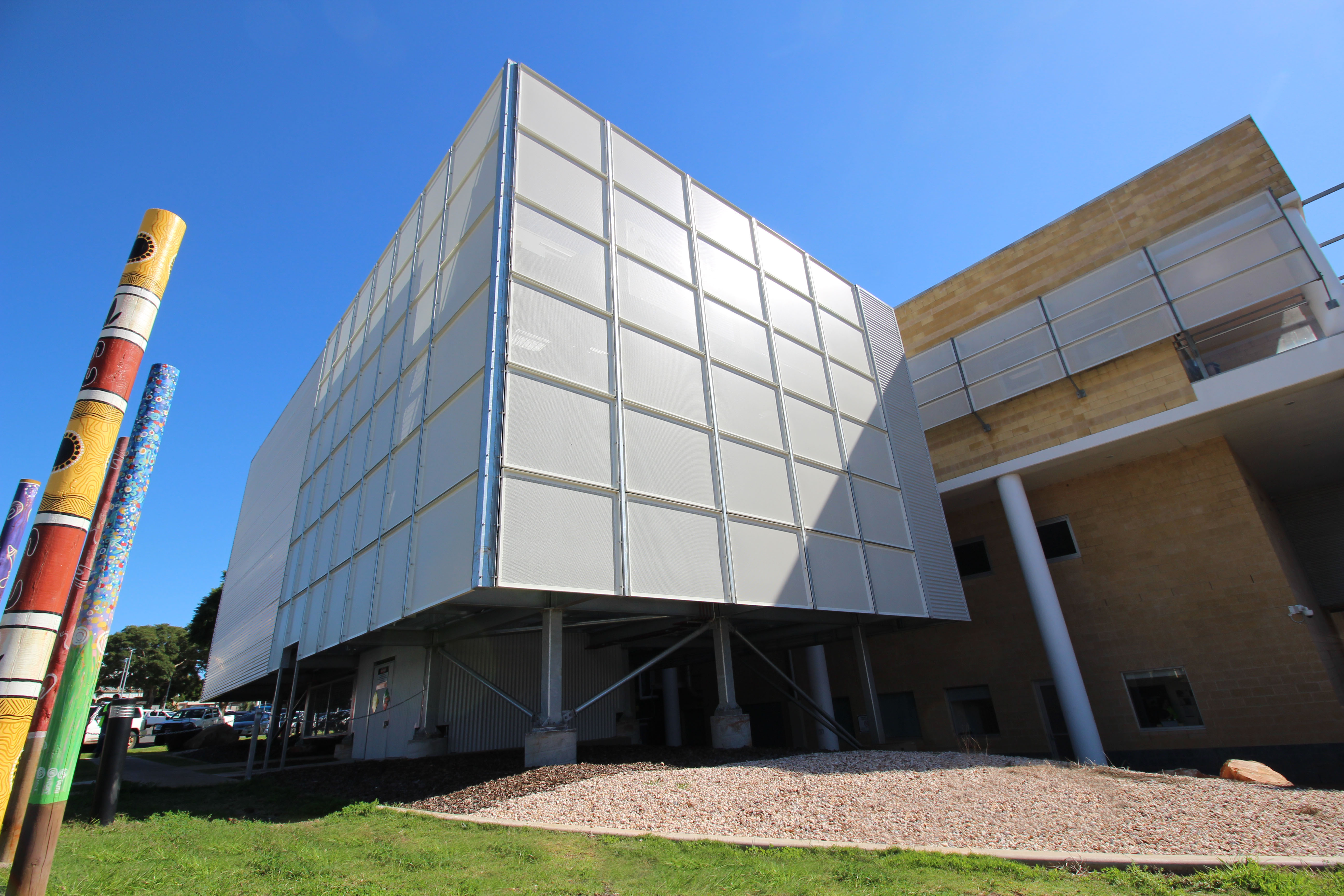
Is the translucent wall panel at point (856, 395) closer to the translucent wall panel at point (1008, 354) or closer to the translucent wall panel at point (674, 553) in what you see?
the translucent wall panel at point (1008, 354)

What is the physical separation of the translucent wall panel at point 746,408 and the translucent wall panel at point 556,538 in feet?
13.8

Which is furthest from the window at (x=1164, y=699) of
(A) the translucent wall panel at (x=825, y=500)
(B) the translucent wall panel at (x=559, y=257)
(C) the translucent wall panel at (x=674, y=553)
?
(B) the translucent wall panel at (x=559, y=257)

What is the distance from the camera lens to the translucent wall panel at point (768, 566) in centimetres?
1317

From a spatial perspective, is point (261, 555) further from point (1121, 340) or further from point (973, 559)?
point (1121, 340)

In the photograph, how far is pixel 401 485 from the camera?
13844 millimetres

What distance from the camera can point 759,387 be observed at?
16.1 m


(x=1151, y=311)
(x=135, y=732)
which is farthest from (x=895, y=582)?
(x=135, y=732)

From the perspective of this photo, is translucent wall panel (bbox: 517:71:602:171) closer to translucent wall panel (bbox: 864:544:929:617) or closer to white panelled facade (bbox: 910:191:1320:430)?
translucent wall panel (bbox: 864:544:929:617)


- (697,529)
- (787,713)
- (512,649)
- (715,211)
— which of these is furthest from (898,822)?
(787,713)

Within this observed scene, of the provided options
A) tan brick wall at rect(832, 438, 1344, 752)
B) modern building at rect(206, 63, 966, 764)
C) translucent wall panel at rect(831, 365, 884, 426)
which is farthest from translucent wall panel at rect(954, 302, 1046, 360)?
tan brick wall at rect(832, 438, 1344, 752)

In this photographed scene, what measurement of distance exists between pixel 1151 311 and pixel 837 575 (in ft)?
37.5

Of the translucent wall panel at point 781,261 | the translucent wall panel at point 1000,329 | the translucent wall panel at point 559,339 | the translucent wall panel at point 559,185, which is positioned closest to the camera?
the translucent wall panel at point 559,339

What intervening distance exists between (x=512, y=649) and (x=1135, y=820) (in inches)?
526

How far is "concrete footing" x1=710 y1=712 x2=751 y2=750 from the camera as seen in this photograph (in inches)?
508
